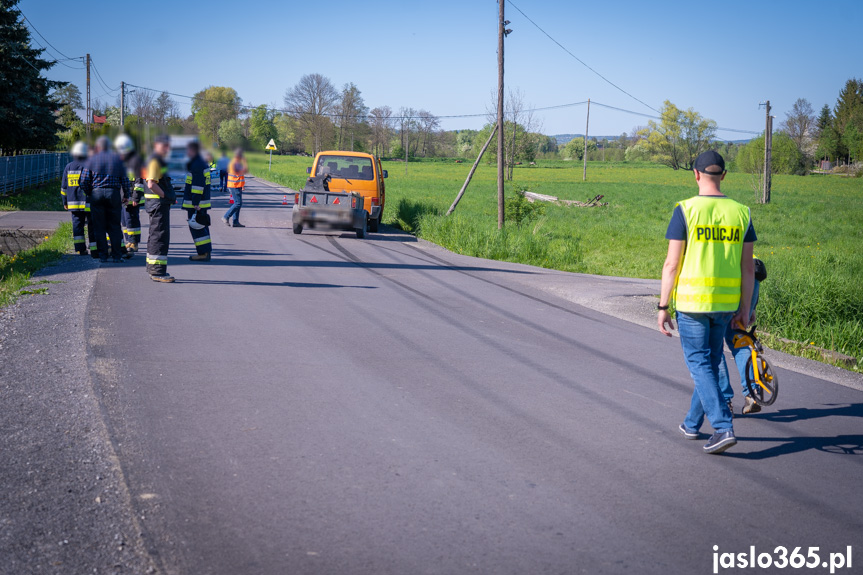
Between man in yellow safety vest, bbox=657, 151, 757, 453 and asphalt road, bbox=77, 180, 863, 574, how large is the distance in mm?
427

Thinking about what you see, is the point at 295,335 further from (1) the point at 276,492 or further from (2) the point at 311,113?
(2) the point at 311,113

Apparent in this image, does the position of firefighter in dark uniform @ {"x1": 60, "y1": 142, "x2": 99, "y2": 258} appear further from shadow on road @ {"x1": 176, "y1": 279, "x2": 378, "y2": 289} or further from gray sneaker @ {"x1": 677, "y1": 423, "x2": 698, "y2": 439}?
gray sneaker @ {"x1": 677, "y1": 423, "x2": 698, "y2": 439}

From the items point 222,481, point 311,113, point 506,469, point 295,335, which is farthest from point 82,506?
point 311,113

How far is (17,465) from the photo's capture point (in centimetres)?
436

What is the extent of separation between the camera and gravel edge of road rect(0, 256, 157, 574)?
3.40 metres

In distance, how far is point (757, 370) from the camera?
5582mm

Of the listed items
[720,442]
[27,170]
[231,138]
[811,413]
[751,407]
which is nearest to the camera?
[720,442]

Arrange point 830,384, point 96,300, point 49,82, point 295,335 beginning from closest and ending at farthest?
1. point 830,384
2. point 295,335
3. point 96,300
4. point 49,82

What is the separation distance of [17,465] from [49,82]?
128 feet

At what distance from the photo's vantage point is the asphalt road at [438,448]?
3.65m

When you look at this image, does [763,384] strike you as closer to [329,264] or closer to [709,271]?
[709,271]

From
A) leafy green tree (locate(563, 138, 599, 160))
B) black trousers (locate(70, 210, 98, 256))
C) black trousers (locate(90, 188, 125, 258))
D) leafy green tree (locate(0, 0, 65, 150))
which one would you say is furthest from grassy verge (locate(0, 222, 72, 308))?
leafy green tree (locate(563, 138, 599, 160))

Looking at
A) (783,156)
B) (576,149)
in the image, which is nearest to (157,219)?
(783,156)

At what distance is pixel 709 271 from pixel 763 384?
1177 mm
